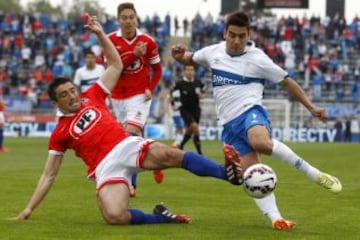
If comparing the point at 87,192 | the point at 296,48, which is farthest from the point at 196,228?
the point at 296,48

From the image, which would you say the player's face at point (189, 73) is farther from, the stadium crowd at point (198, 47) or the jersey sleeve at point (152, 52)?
the stadium crowd at point (198, 47)

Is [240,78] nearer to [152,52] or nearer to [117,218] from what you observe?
[117,218]

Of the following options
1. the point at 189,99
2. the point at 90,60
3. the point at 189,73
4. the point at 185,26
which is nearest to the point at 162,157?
the point at 90,60

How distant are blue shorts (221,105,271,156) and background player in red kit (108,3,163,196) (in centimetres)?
358

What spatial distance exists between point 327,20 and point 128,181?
43.4 m

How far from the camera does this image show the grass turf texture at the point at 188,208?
8250 mm

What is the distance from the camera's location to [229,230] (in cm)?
856

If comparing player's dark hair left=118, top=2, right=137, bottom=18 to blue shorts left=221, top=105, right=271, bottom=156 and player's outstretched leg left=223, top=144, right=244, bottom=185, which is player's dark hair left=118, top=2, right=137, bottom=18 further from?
player's outstretched leg left=223, top=144, right=244, bottom=185

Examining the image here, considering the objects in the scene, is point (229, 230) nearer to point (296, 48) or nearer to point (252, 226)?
point (252, 226)

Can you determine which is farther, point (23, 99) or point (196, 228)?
point (23, 99)

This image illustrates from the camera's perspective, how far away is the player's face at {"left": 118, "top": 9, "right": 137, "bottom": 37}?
1245 cm

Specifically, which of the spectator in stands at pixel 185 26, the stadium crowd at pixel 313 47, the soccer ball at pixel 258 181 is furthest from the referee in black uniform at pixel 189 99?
the spectator in stands at pixel 185 26

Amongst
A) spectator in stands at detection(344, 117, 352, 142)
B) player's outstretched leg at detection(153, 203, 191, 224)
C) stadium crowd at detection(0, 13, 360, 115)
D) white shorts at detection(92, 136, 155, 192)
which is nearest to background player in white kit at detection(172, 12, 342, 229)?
player's outstretched leg at detection(153, 203, 191, 224)

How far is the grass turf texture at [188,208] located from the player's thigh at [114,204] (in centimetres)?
13
